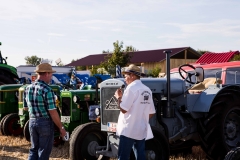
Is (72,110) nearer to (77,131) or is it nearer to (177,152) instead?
(77,131)

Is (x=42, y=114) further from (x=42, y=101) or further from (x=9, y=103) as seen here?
(x=9, y=103)

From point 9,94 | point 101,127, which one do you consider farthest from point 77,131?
point 9,94

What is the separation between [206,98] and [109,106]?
1.38 m

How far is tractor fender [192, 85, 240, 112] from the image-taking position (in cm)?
562

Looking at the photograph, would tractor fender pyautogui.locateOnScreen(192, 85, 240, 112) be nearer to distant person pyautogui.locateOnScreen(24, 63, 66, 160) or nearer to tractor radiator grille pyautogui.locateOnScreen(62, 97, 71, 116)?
distant person pyautogui.locateOnScreen(24, 63, 66, 160)

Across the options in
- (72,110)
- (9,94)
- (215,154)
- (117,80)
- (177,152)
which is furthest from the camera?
(9,94)

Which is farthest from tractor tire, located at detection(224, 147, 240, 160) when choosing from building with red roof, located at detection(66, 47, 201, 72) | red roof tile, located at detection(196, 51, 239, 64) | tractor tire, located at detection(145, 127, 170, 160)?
building with red roof, located at detection(66, 47, 201, 72)

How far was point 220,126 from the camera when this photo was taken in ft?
18.5

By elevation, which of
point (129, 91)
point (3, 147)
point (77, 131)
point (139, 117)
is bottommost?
point (3, 147)

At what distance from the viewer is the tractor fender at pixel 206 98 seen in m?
5.62

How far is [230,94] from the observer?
19.4 ft

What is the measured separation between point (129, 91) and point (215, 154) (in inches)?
86.4

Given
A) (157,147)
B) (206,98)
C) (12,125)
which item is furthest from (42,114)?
(12,125)

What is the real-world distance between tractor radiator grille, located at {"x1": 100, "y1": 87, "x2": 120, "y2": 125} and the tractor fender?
3.89 ft
